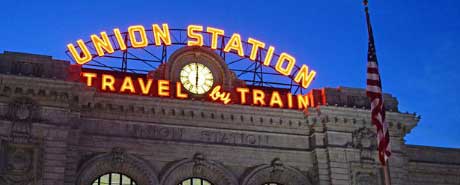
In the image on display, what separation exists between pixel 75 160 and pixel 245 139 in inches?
458

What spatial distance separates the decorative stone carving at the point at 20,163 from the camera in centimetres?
4091

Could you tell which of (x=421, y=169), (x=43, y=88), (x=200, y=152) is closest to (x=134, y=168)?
(x=200, y=152)

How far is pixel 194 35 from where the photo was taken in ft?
175

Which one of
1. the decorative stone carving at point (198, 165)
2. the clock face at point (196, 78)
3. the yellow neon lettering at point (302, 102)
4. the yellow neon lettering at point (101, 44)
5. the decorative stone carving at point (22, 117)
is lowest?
the decorative stone carving at point (198, 165)

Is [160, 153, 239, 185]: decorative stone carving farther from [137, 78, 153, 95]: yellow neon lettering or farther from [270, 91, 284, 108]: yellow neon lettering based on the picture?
[270, 91, 284, 108]: yellow neon lettering

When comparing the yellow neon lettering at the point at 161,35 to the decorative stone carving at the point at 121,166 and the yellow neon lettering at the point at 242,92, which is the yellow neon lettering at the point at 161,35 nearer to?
the yellow neon lettering at the point at 242,92

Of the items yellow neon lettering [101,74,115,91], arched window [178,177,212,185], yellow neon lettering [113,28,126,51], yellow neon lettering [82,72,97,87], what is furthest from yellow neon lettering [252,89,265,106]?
yellow neon lettering [82,72,97,87]

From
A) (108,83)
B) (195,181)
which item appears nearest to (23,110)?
(108,83)

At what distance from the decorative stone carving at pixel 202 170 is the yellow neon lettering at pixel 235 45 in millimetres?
10560

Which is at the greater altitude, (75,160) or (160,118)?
(160,118)

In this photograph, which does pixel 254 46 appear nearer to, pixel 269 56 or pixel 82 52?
pixel 269 56

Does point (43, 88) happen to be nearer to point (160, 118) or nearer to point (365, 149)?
point (160, 118)

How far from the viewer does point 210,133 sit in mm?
48219

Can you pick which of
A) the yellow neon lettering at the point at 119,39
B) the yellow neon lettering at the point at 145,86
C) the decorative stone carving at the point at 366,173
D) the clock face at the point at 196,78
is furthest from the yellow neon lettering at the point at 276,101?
the yellow neon lettering at the point at 119,39
